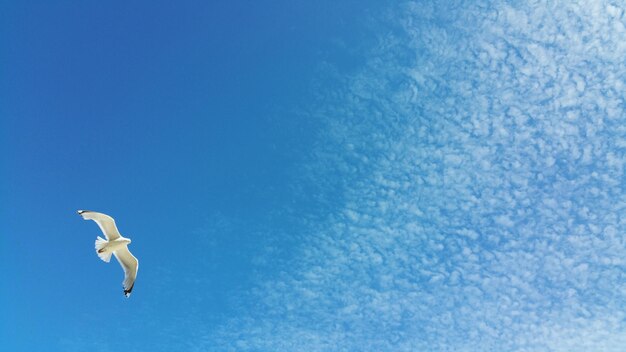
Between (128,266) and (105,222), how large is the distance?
123 inches

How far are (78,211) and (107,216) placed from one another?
1.31 metres

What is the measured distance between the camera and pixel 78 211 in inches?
1022

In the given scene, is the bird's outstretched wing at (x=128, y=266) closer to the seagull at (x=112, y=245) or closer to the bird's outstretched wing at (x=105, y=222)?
the seagull at (x=112, y=245)

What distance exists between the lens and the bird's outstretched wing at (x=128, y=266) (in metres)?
28.0

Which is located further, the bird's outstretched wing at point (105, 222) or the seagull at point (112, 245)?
the seagull at point (112, 245)

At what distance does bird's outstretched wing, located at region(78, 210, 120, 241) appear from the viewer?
26.1 metres

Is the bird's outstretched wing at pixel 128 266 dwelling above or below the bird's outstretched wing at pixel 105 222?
below

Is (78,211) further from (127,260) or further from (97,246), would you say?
(127,260)

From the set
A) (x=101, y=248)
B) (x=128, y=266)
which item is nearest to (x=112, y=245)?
(x=101, y=248)

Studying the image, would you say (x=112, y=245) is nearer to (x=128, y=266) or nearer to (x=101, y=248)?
(x=101, y=248)

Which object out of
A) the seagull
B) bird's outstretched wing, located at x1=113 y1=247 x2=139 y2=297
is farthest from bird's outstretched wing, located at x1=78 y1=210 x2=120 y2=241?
bird's outstretched wing, located at x1=113 y1=247 x2=139 y2=297

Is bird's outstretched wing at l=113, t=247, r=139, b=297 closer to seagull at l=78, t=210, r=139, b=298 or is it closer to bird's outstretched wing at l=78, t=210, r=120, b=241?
seagull at l=78, t=210, r=139, b=298

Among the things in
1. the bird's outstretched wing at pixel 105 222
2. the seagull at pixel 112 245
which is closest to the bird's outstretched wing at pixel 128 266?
the seagull at pixel 112 245

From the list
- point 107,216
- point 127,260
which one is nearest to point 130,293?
point 127,260
